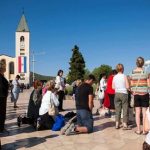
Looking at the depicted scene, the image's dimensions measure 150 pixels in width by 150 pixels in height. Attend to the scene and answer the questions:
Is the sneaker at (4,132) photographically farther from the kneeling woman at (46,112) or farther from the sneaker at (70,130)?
the sneaker at (70,130)

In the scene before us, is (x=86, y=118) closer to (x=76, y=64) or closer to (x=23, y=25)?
(x=76, y=64)

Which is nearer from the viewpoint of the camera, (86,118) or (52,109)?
(86,118)

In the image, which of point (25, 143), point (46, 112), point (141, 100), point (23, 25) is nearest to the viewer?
point (25, 143)

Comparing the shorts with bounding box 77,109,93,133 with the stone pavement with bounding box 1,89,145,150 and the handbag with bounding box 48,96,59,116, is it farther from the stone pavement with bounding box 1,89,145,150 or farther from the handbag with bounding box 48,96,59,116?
the handbag with bounding box 48,96,59,116

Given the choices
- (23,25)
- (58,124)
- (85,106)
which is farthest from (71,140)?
(23,25)

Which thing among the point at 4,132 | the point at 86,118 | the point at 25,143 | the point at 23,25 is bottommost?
the point at 25,143

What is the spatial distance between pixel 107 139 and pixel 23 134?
2234 mm

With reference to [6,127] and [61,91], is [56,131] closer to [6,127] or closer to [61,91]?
[6,127]

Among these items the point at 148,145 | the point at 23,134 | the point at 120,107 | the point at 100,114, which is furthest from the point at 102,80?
the point at 148,145

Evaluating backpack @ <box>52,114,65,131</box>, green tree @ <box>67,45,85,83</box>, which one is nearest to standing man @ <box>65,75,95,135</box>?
backpack @ <box>52,114,65,131</box>

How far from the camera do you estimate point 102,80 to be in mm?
14906

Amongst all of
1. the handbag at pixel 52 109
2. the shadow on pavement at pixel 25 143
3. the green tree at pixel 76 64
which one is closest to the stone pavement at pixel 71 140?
the shadow on pavement at pixel 25 143

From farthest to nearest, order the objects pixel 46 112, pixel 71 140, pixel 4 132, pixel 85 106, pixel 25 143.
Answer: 1. pixel 46 112
2. pixel 4 132
3. pixel 85 106
4. pixel 71 140
5. pixel 25 143

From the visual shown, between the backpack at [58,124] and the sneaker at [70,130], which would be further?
the backpack at [58,124]
